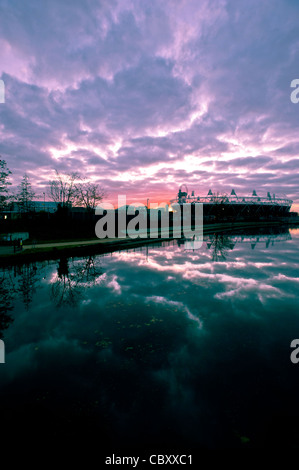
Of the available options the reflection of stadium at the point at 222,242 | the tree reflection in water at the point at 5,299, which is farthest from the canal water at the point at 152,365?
the reflection of stadium at the point at 222,242

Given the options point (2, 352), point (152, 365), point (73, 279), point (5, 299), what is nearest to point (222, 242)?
point (73, 279)

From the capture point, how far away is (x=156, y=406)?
13.6ft

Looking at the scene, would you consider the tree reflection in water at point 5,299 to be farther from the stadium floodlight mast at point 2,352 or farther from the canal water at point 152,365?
the stadium floodlight mast at point 2,352

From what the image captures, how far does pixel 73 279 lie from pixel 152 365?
842 centimetres

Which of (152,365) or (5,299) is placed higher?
(5,299)

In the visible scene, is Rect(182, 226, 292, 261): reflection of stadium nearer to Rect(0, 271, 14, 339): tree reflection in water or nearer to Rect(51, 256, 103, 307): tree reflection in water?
Rect(51, 256, 103, 307): tree reflection in water

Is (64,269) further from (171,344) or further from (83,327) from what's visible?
(171,344)

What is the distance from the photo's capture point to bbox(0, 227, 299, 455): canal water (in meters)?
3.69

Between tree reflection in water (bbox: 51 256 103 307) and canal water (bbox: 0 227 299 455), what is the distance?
4.7 inches

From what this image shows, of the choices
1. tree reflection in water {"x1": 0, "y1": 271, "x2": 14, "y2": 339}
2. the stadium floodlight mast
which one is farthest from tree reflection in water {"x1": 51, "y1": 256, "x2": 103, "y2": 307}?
the stadium floodlight mast

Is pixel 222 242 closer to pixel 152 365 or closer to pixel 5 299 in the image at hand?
pixel 152 365

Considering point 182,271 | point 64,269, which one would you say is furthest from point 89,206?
point 182,271

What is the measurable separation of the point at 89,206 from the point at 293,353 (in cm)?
4763

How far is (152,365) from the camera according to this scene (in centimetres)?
528
